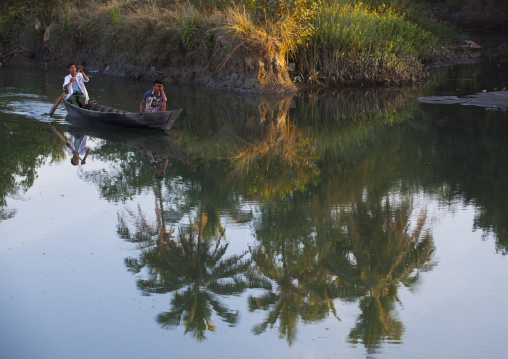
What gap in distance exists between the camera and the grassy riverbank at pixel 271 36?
21891mm

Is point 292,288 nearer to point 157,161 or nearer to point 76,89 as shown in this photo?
point 157,161

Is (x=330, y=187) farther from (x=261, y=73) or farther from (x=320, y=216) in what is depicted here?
(x=261, y=73)

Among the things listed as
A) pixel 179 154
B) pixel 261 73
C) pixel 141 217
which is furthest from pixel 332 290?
pixel 261 73

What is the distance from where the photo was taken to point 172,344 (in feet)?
17.8

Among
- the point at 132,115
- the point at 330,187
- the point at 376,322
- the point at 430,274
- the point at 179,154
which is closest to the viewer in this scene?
the point at 376,322

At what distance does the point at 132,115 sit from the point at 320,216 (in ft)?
23.5

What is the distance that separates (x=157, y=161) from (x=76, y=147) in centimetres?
246

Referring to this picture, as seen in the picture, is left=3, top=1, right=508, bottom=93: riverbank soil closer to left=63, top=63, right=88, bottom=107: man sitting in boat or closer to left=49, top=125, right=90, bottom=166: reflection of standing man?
left=63, top=63, right=88, bottom=107: man sitting in boat

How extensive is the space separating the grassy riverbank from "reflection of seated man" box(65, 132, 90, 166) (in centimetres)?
871

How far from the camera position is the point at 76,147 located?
13625mm

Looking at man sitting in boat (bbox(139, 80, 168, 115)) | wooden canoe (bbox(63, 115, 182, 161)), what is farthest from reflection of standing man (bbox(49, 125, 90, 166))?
man sitting in boat (bbox(139, 80, 168, 115))

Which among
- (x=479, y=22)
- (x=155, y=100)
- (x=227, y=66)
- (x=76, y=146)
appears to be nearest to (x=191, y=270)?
(x=76, y=146)

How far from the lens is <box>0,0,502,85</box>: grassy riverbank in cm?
2189

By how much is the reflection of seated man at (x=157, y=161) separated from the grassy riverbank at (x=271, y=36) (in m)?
10.0
